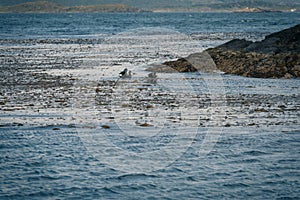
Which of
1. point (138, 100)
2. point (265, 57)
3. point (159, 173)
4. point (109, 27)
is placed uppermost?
point (265, 57)

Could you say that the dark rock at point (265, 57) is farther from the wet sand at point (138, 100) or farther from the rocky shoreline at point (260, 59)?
the wet sand at point (138, 100)

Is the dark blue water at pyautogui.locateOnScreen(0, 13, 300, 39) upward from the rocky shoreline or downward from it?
downward

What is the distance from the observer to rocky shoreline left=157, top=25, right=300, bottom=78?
25281mm

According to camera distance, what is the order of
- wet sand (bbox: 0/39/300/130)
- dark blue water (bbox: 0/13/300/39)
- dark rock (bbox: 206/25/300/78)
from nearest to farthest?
1. wet sand (bbox: 0/39/300/130)
2. dark rock (bbox: 206/25/300/78)
3. dark blue water (bbox: 0/13/300/39)

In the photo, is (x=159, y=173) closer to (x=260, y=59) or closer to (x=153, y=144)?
(x=153, y=144)

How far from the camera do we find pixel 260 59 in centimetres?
2697

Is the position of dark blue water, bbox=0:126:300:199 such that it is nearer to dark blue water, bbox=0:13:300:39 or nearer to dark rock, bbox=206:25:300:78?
dark rock, bbox=206:25:300:78

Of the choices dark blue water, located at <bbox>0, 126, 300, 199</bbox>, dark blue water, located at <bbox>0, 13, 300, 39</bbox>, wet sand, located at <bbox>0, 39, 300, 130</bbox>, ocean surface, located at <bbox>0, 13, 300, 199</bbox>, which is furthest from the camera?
dark blue water, located at <bbox>0, 13, 300, 39</bbox>

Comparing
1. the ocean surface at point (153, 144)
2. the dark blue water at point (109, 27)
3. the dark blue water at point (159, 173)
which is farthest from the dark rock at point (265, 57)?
the dark blue water at point (109, 27)

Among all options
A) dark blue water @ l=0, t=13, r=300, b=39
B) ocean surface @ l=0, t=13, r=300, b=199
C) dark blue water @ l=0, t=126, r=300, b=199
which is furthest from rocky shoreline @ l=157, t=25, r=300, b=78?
dark blue water @ l=0, t=13, r=300, b=39

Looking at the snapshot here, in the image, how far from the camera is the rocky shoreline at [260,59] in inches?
995

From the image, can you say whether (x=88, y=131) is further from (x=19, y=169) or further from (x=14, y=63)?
(x=14, y=63)

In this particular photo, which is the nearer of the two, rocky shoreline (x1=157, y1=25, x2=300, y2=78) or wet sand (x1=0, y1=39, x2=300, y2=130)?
wet sand (x1=0, y1=39, x2=300, y2=130)

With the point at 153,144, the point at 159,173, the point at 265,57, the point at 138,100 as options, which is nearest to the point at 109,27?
the point at 265,57
